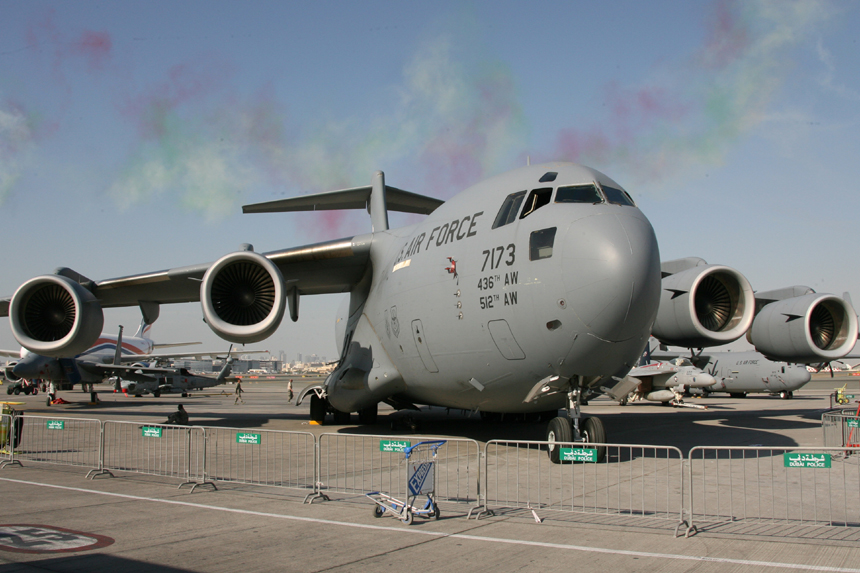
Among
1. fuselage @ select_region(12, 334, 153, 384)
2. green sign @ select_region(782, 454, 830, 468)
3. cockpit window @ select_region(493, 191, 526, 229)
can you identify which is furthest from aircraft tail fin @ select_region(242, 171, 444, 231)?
fuselage @ select_region(12, 334, 153, 384)

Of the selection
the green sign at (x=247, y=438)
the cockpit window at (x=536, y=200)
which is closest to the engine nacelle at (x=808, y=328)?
the cockpit window at (x=536, y=200)

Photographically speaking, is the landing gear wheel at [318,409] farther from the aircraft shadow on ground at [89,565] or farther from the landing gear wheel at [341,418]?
the aircraft shadow on ground at [89,565]

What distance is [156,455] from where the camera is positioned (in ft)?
36.3

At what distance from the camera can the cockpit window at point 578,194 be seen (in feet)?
28.6

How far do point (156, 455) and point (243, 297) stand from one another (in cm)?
327

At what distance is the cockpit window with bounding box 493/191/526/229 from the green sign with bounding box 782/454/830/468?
4.55 meters

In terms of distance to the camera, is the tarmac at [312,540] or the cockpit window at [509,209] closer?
the tarmac at [312,540]

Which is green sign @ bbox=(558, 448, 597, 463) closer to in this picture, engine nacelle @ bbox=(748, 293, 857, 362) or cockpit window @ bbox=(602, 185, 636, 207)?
cockpit window @ bbox=(602, 185, 636, 207)

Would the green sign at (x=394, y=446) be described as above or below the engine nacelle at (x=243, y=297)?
below

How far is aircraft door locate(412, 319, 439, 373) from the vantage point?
34.9ft

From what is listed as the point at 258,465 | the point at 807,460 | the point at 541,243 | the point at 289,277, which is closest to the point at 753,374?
the point at 289,277

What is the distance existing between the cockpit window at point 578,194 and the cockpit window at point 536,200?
163 mm

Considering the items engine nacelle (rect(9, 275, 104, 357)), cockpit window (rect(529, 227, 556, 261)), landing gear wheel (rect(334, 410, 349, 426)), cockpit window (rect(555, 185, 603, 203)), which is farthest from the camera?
landing gear wheel (rect(334, 410, 349, 426))

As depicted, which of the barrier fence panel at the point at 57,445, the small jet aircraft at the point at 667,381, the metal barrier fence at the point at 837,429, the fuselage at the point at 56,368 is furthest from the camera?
the fuselage at the point at 56,368
